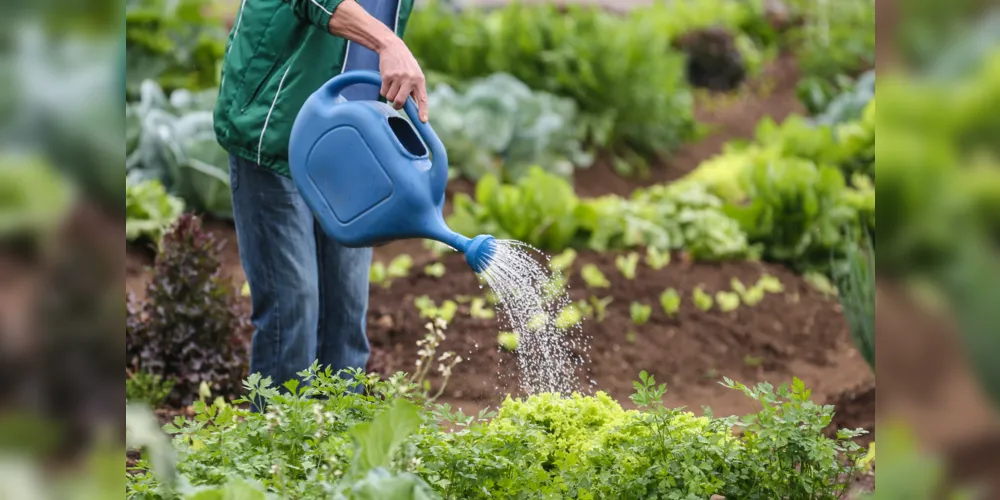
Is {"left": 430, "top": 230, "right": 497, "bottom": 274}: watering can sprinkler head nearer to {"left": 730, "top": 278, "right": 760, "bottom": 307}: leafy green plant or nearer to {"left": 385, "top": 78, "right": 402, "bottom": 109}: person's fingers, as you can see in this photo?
{"left": 385, "top": 78, "right": 402, "bottom": 109}: person's fingers

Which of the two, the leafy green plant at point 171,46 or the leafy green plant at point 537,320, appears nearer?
the leafy green plant at point 537,320

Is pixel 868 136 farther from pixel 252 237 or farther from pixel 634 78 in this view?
pixel 252 237

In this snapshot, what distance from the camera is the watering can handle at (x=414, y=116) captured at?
97.0 inches

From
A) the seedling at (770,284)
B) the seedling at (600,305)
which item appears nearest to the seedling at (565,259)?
the seedling at (600,305)

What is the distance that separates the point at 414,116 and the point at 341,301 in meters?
0.88

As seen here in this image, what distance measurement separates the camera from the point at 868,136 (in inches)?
250

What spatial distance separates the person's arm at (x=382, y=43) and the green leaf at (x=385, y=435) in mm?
759

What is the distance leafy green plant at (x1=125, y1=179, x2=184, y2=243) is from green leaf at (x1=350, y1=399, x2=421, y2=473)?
115 inches

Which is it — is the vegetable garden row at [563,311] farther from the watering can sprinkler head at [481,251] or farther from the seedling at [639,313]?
the watering can sprinkler head at [481,251]

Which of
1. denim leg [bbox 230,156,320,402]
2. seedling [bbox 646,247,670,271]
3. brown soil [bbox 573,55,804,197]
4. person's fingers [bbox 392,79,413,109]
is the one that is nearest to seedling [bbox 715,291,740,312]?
seedling [bbox 646,247,670,271]

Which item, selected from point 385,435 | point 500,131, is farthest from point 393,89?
point 500,131

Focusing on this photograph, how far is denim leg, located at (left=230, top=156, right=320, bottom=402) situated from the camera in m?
2.94

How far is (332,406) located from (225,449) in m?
0.25

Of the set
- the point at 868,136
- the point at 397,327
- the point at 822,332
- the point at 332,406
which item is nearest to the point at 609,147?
the point at 868,136
